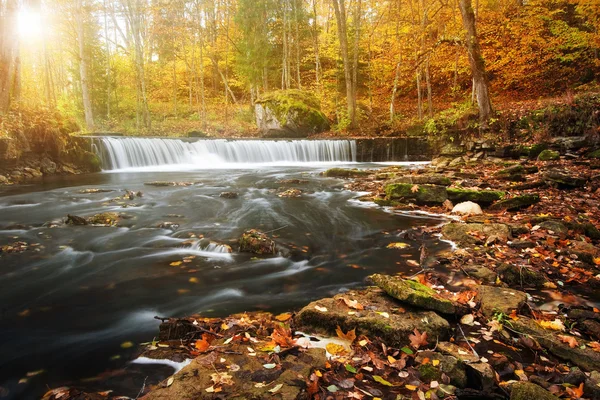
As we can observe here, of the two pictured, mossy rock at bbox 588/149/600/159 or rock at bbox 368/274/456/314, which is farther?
mossy rock at bbox 588/149/600/159

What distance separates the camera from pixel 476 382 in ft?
7.41

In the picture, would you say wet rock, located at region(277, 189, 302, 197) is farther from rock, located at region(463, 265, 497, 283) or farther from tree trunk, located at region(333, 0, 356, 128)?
tree trunk, located at region(333, 0, 356, 128)

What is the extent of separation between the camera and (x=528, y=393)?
6.54 ft

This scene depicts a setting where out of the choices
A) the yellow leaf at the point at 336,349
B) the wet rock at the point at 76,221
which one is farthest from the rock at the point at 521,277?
the wet rock at the point at 76,221

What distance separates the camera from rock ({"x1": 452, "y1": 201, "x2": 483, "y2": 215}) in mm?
6986

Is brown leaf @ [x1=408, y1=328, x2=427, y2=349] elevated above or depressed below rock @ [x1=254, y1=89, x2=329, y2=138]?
below

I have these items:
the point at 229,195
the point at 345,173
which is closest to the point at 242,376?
the point at 229,195

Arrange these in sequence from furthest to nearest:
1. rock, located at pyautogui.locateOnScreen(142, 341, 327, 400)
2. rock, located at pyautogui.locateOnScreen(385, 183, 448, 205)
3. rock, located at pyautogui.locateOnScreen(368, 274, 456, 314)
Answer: rock, located at pyautogui.locateOnScreen(385, 183, 448, 205) → rock, located at pyautogui.locateOnScreen(368, 274, 456, 314) → rock, located at pyautogui.locateOnScreen(142, 341, 327, 400)

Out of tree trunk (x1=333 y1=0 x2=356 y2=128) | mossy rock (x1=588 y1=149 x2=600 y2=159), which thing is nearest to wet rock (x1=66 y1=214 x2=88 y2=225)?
mossy rock (x1=588 y1=149 x2=600 y2=159)

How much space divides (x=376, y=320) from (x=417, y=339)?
0.35 meters

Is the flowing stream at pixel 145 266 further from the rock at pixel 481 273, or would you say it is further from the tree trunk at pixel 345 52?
the tree trunk at pixel 345 52

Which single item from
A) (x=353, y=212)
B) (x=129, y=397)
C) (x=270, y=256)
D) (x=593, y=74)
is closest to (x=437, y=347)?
(x=129, y=397)

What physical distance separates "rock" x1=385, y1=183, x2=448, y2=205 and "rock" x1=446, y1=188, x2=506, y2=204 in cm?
17

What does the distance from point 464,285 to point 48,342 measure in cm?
424
